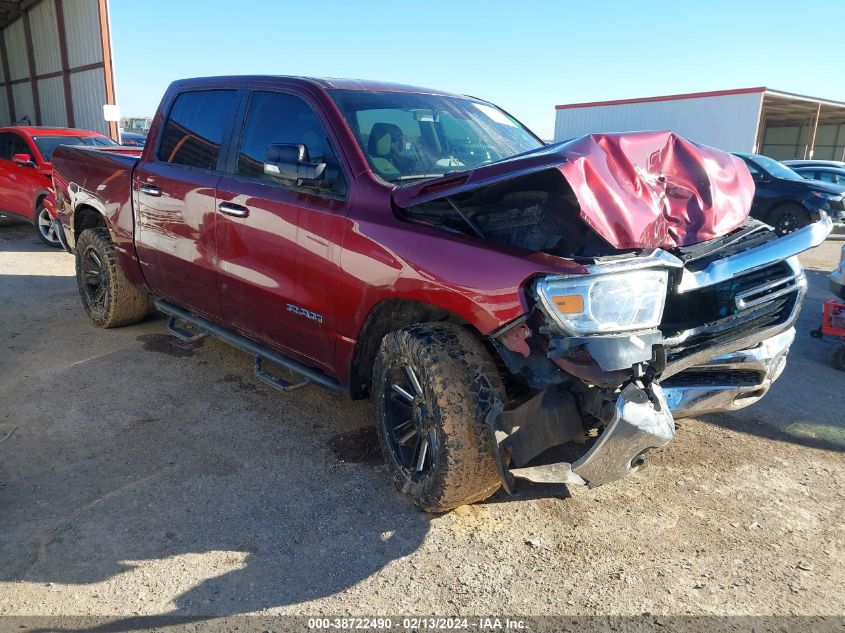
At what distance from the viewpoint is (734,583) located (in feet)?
8.51

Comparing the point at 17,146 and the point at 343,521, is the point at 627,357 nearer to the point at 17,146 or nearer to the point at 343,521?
the point at 343,521

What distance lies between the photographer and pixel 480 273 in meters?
2.61

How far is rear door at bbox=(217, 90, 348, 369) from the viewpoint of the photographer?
3.31 m

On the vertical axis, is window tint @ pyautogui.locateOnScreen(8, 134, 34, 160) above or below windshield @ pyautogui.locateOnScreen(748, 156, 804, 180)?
above

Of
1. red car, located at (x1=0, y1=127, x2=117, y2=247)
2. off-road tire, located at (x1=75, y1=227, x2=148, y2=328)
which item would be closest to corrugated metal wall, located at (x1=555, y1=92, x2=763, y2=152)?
red car, located at (x1=0, y1=127, x2=117, y2=247)

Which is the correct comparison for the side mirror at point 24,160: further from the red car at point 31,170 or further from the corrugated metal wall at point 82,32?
the corrugated metal wall at point 82,32

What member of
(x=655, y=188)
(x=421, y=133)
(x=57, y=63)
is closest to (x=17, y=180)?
(x=421, y=133)

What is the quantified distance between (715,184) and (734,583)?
1715mm

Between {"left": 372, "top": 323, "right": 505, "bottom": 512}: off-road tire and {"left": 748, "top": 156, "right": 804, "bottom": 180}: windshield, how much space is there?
11.5 meters

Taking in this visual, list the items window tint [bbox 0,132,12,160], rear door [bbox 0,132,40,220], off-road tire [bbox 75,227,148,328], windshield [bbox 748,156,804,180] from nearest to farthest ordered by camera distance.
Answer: off-road tire [bbox 75,227,148,328], rear door [bbox 0,132,40,220], window tint [bbox 0,132,12,160], windshield [bbox 748,156,804,180]

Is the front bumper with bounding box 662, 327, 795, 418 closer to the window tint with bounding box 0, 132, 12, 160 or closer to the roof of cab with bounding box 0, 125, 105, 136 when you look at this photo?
the roof of cab with bounding box 0, 125, 105, 136

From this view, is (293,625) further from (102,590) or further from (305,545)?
(102,590)

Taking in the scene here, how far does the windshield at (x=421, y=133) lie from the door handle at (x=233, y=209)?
2.72ft

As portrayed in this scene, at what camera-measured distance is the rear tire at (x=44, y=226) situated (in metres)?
9.91
